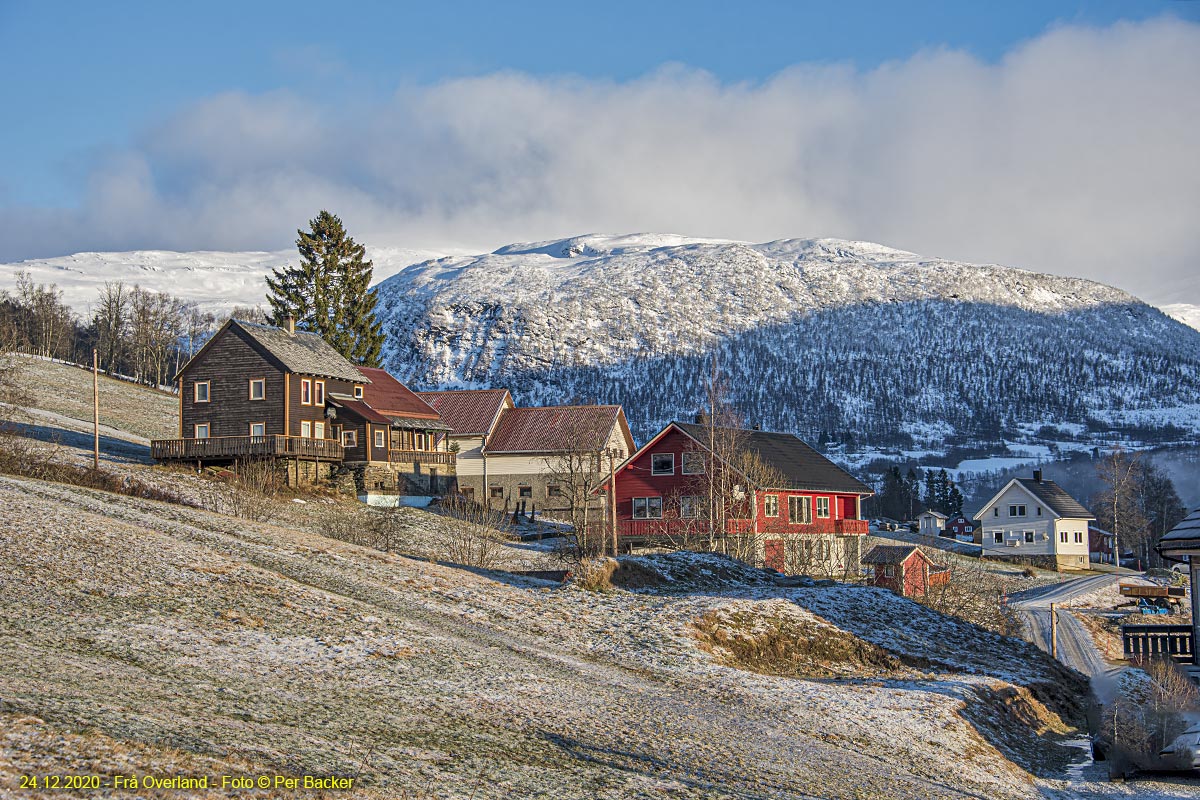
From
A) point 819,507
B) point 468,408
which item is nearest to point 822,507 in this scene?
point 819,507

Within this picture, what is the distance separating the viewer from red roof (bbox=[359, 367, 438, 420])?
69.2 m

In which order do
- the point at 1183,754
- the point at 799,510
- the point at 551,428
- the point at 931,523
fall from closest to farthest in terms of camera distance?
the point at 1183,754 < the point at 799,510 < the point at 551,428 < the point at 931,523

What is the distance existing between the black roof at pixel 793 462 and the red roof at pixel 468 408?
19.8m

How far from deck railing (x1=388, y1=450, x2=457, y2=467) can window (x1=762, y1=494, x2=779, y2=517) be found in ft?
80.4

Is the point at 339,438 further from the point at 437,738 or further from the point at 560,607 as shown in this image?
the point at 437,738

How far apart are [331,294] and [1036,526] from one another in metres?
63.9

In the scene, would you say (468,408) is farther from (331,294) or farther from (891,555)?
(891,555)

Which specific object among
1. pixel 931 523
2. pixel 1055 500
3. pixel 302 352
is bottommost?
pixel 931 523

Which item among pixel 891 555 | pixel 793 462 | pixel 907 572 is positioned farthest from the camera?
pixel 793 462

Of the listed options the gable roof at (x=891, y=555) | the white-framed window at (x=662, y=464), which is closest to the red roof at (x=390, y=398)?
the white-framed window at (x=662, y=464)

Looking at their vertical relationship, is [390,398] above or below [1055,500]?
above

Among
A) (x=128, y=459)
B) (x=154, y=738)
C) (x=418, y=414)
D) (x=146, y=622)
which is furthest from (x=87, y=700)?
(x=418, y=414)

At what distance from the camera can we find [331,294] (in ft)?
274

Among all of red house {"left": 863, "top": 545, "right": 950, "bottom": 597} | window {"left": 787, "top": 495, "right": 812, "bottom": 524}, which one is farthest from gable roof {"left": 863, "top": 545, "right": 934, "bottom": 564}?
window {"left": 787, "top": 495, "right": 812, "bottom": 524}
